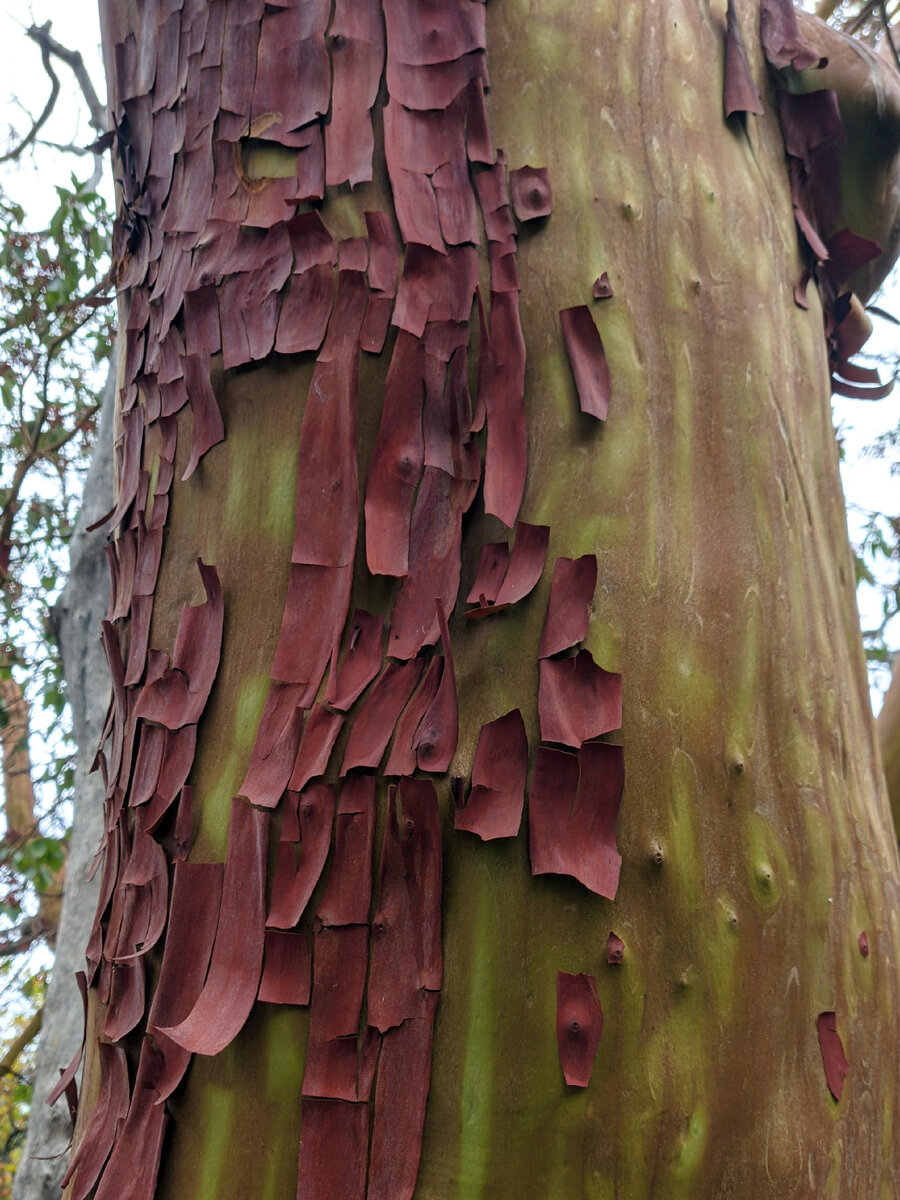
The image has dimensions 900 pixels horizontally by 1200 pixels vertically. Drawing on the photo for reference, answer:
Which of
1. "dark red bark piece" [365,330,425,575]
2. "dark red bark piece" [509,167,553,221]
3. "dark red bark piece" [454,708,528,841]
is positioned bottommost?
"dark red bark piece" [454,708,528,841]

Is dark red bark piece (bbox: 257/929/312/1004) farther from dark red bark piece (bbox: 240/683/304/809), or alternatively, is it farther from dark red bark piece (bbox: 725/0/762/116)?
dark red bark piece (bbox: 725/0/762/116)

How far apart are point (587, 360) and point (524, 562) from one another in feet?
0.62

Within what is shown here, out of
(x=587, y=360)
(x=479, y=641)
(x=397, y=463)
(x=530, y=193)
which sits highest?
(x=530, y=193)

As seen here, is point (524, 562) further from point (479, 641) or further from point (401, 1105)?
point (401, 1105)

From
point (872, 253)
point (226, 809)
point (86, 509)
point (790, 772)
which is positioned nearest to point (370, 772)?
point (226, 809)

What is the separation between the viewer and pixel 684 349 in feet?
2.75

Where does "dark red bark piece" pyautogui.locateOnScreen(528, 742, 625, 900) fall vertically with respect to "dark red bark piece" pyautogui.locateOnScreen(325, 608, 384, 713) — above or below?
below

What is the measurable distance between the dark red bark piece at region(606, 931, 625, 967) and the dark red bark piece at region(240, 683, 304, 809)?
254mm

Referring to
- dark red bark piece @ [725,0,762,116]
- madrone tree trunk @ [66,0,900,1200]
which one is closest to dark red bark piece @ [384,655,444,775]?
madrone tree trunk @ [66,0,900,1200]

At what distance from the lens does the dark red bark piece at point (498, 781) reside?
0.68 metres

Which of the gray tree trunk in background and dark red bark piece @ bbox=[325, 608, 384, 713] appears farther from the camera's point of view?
the gray tree trunk in background

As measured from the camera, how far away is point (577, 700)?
71 cm

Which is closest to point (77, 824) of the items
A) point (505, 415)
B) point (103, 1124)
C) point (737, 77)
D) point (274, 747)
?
point (103, 1124)

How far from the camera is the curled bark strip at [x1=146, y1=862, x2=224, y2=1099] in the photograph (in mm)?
688
